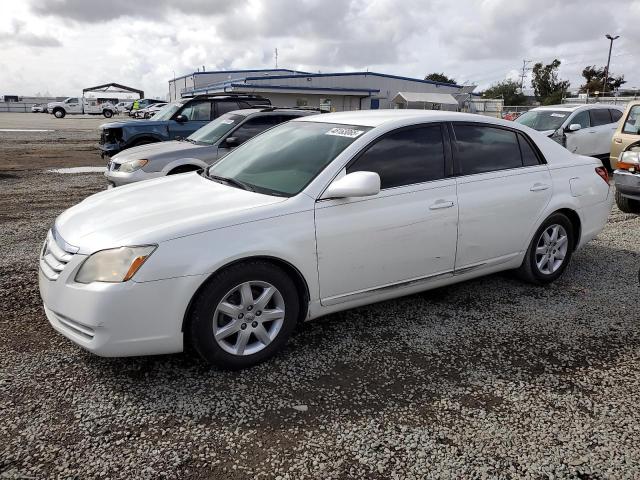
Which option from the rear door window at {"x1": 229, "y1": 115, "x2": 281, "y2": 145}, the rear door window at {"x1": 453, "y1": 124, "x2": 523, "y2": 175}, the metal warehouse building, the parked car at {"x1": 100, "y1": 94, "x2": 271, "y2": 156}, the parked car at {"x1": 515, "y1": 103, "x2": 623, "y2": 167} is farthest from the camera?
the metal warehouse building

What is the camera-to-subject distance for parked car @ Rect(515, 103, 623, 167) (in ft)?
37.6

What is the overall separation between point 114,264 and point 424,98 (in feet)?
163

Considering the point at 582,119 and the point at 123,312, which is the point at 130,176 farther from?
the point at 582,119

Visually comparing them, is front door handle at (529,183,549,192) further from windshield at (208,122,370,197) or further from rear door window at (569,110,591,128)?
rear door window at (569,110,591,128)

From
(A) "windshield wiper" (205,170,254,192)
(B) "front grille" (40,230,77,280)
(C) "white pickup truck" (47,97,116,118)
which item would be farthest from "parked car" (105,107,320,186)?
(C) "white pickup truck" (47,97,116,118)

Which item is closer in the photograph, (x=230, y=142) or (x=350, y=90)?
(x=230, y=142)

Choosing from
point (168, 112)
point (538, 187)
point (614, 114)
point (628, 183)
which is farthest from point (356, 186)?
point (614, 114)

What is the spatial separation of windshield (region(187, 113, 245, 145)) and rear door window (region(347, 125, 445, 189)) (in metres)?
4.94

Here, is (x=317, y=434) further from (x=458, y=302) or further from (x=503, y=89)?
(x=503, y=89)

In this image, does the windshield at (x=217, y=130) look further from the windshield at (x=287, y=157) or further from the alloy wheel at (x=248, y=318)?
the alloy wheel at (x=248, y=318)

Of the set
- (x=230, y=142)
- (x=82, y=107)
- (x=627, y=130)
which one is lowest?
(x=230, y=142)

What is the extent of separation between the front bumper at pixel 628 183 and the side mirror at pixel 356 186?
19.0 feet

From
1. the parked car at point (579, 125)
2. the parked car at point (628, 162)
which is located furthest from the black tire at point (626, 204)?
the parked car at point (579, 125)

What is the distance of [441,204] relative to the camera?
155 inches
